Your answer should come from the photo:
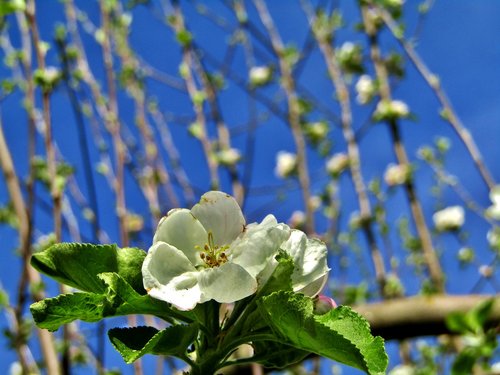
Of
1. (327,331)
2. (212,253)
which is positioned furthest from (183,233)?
(327,331)

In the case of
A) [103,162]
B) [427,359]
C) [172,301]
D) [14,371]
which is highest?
[103,162]

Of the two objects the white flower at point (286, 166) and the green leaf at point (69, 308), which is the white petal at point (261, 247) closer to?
the green leaf at point (69, 308)

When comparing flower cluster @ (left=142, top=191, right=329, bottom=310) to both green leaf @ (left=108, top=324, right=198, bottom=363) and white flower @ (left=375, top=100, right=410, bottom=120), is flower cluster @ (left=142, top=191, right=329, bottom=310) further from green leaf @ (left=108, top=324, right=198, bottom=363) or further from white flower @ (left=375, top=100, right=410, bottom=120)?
white flower @ (left=375, top=100, right=410, bottom=120)

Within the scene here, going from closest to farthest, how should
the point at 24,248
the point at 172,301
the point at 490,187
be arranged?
1. the point at 172,301
2. the point at 24,248
3. the point at 490,187

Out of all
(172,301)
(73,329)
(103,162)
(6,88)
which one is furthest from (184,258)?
(103,162)

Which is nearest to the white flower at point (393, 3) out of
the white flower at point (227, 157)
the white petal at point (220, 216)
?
the white flower at point (227, 157)

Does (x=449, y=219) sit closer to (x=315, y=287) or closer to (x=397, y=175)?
(x=397, y=175)

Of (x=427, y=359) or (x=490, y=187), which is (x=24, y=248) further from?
(x=427, y=359)
